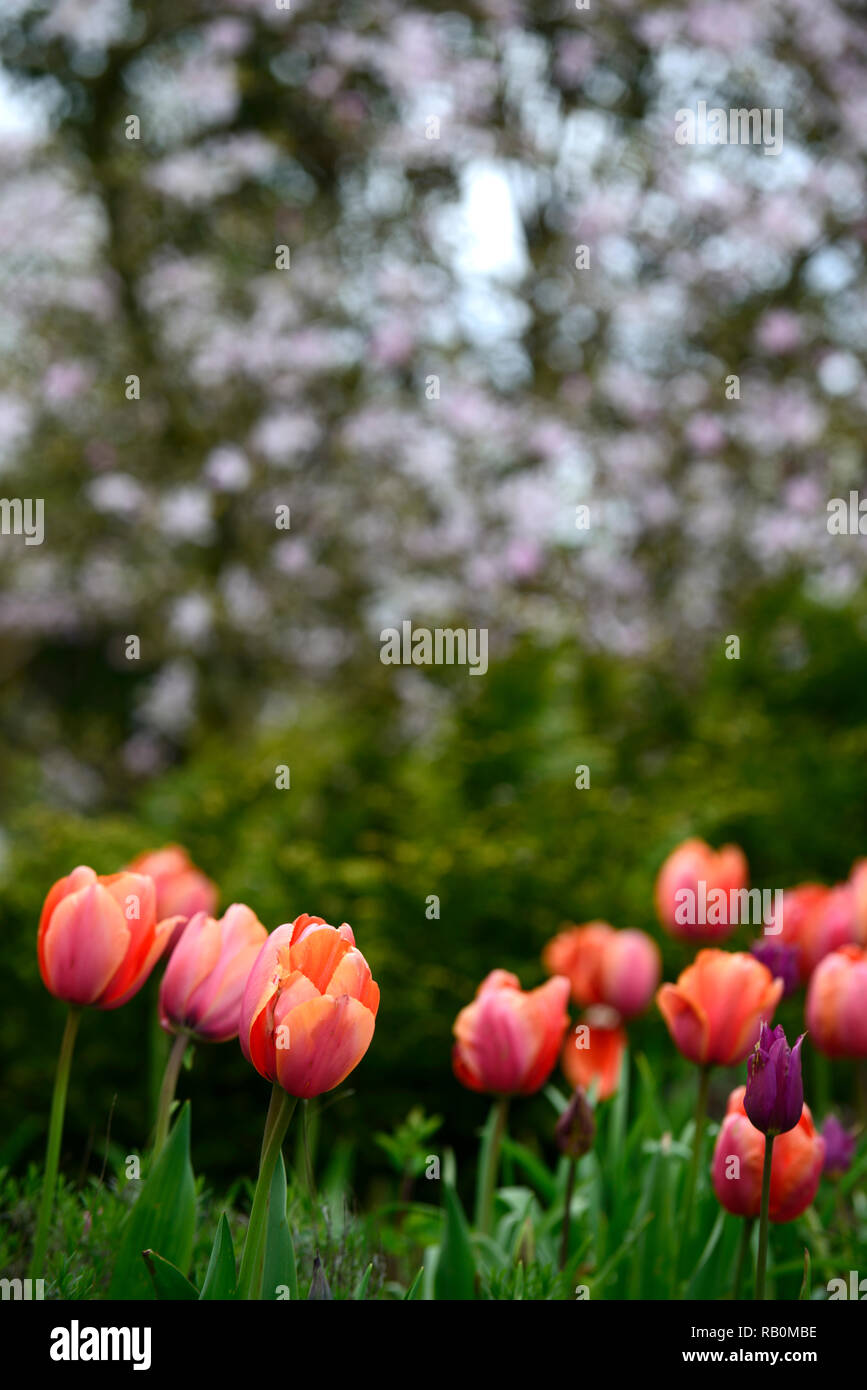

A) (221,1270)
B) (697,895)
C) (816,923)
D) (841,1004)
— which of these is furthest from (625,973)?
(221,1270)

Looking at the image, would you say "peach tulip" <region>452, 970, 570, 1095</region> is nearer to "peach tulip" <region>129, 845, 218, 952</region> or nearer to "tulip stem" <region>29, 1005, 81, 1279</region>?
"tulip stem" <region>29, 1005, 81, 1279</region>

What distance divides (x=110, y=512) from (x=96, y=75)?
229 centimetres

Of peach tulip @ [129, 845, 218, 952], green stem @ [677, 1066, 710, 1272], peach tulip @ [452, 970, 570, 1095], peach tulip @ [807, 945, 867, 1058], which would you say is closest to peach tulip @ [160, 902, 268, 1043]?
peach tulip @ [452, 970, 570, 1095]

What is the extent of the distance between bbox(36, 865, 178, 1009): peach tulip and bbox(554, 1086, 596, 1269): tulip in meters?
0.53

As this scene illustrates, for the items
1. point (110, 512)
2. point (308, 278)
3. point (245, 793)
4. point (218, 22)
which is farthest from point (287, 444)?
point (245, 793)

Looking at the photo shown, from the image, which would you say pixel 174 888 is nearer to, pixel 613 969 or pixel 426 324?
pixel 613 969

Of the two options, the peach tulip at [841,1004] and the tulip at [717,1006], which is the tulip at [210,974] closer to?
the tulip at [717,1006]

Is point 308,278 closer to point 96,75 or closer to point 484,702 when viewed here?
point 96,75

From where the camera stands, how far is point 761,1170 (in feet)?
3.99

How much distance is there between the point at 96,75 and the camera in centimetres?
631

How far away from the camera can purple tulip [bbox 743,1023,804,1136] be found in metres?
1.05

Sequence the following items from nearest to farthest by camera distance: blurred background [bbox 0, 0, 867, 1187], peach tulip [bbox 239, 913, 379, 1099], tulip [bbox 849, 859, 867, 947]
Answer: peach tulip [bbox 239, 913, 379, 1099] < tulip [bbox 849, 859, 867, 947] < blurred background [bbox 0, 0, 867, 1187]
